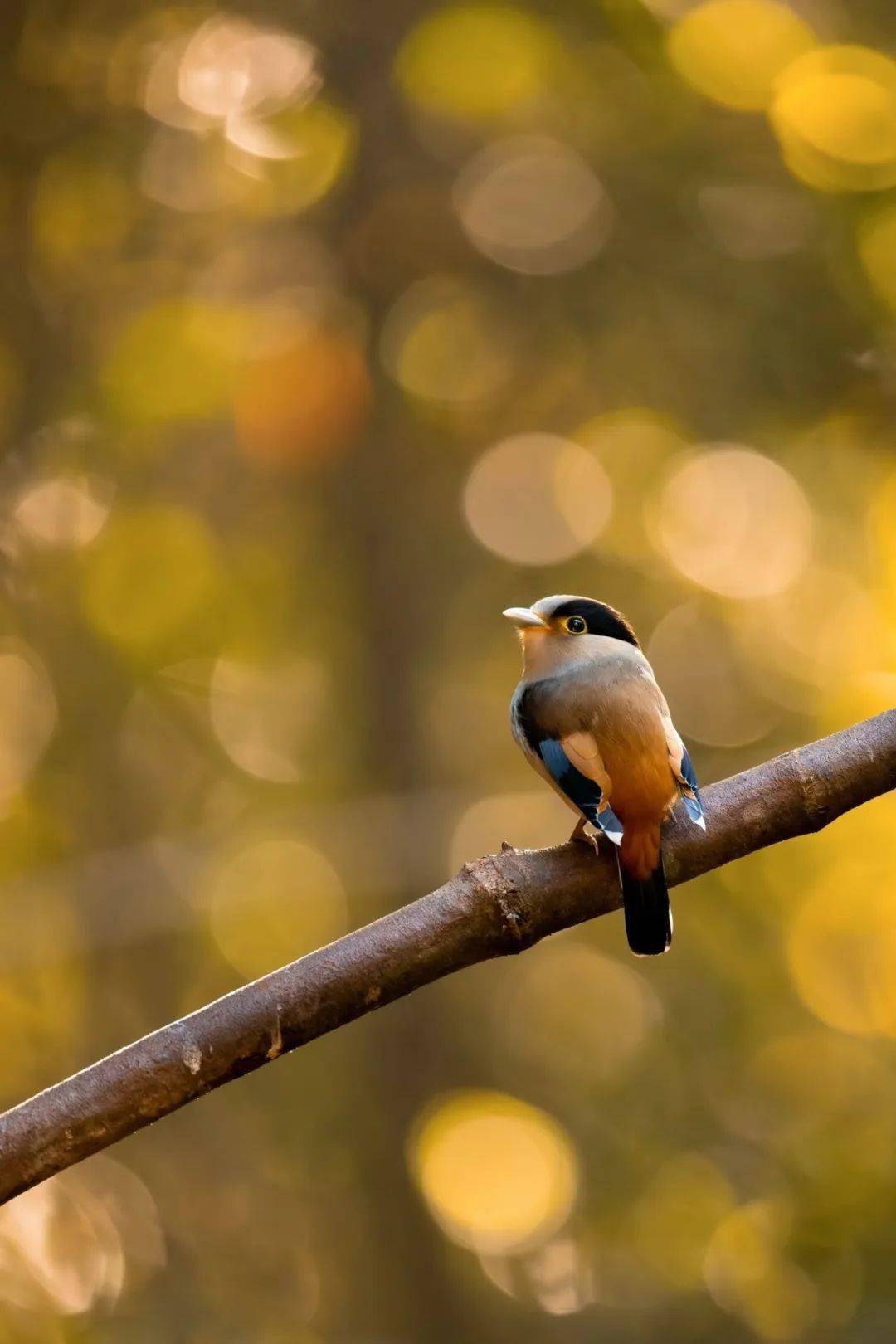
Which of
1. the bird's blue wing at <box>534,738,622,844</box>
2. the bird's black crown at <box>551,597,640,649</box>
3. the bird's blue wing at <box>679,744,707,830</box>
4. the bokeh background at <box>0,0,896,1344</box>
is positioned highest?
the bird's blue wing at <box>679,744,707,830</box>

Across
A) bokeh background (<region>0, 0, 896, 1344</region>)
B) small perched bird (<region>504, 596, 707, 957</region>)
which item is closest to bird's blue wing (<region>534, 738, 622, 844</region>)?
small perched bird (<region>504, 596, 707, 957</region>)

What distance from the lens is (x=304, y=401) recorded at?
7.56 metres

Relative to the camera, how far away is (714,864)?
2.19 m

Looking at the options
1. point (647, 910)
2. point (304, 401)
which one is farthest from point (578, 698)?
point (304, 401)

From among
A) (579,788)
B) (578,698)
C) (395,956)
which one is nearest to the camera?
(395,956)

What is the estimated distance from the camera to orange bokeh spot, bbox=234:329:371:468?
7.29 meters

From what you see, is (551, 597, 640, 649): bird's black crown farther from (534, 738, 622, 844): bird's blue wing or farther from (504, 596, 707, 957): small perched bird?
(534, 738, 622, 844): bird's blue wing

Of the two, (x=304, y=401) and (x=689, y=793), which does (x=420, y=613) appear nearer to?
(x=304, y=401)

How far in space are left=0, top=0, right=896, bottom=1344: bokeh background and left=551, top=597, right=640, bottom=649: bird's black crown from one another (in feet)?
9.13

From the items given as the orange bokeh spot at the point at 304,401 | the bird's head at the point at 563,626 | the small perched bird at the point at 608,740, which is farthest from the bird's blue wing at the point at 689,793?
the orange bokeh spot at the point at 304,401

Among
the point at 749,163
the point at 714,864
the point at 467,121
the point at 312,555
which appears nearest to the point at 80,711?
the point at 312,555

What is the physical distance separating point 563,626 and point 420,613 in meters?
4.08

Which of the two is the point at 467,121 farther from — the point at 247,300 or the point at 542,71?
the point at 247,300

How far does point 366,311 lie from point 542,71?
174cm
